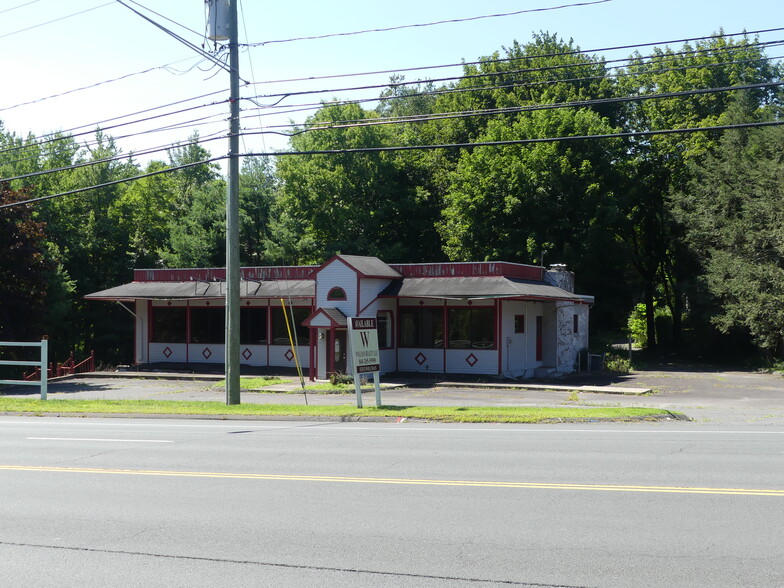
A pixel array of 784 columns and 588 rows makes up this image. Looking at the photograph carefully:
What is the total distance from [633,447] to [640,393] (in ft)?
47.0

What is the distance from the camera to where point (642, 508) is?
8867mm

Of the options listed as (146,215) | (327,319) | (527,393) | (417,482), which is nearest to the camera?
(417,482)

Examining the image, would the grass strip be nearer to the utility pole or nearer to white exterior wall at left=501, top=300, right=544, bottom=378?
the utility pole

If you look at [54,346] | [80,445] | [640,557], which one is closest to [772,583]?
[640,557]

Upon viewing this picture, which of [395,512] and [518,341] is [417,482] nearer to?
[395,512]

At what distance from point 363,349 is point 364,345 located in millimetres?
160

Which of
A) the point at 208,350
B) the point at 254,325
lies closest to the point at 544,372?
the point at 254,325

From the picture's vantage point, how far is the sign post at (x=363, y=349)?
21297mm

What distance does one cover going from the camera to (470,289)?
31797 millimetres

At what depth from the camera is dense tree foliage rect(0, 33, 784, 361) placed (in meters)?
42.9

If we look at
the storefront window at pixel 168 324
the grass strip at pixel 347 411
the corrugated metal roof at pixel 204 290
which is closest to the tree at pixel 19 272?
the corrugated metal roof at pixel 204 290

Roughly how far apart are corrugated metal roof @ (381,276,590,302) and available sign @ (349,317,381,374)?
9081 millimetres

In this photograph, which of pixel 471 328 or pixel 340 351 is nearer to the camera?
pixel 340 351

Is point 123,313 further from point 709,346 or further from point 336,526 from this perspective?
point 336,526
